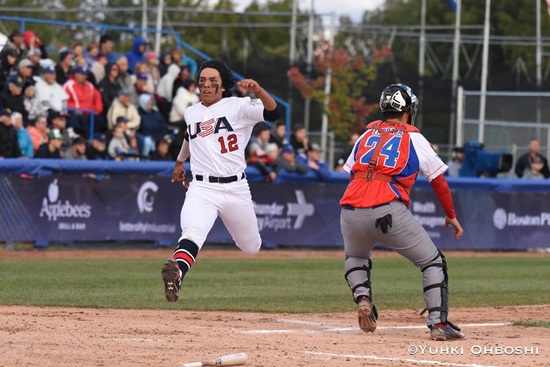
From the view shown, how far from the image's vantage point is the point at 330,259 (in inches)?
698

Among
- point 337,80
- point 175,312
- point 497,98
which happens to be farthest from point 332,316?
point 337,80

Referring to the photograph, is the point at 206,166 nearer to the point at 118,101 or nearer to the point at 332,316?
the point at 332,316

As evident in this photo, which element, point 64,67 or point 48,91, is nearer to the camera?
point 48,91

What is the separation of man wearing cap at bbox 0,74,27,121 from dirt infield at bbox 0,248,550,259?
125 inches

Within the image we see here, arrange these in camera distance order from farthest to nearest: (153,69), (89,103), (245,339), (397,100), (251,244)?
(153,69)
(89,103)
(251,244)
(397,100)
(245,339)

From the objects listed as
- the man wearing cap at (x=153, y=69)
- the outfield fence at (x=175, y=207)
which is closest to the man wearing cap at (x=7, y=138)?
the outfield fence at (x=175, y=207)

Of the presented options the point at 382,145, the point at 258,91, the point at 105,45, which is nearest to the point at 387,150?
the point at 382,145

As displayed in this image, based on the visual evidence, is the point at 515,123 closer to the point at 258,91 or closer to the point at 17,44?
the point at 17,44

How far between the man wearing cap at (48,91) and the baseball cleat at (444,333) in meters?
12.7

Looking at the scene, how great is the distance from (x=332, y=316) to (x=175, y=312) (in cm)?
158

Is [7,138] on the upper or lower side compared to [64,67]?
lower

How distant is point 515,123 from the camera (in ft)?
76.8

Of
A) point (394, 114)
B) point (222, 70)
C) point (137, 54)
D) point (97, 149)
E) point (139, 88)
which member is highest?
point (222, 70)

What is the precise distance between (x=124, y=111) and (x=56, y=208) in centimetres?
352
